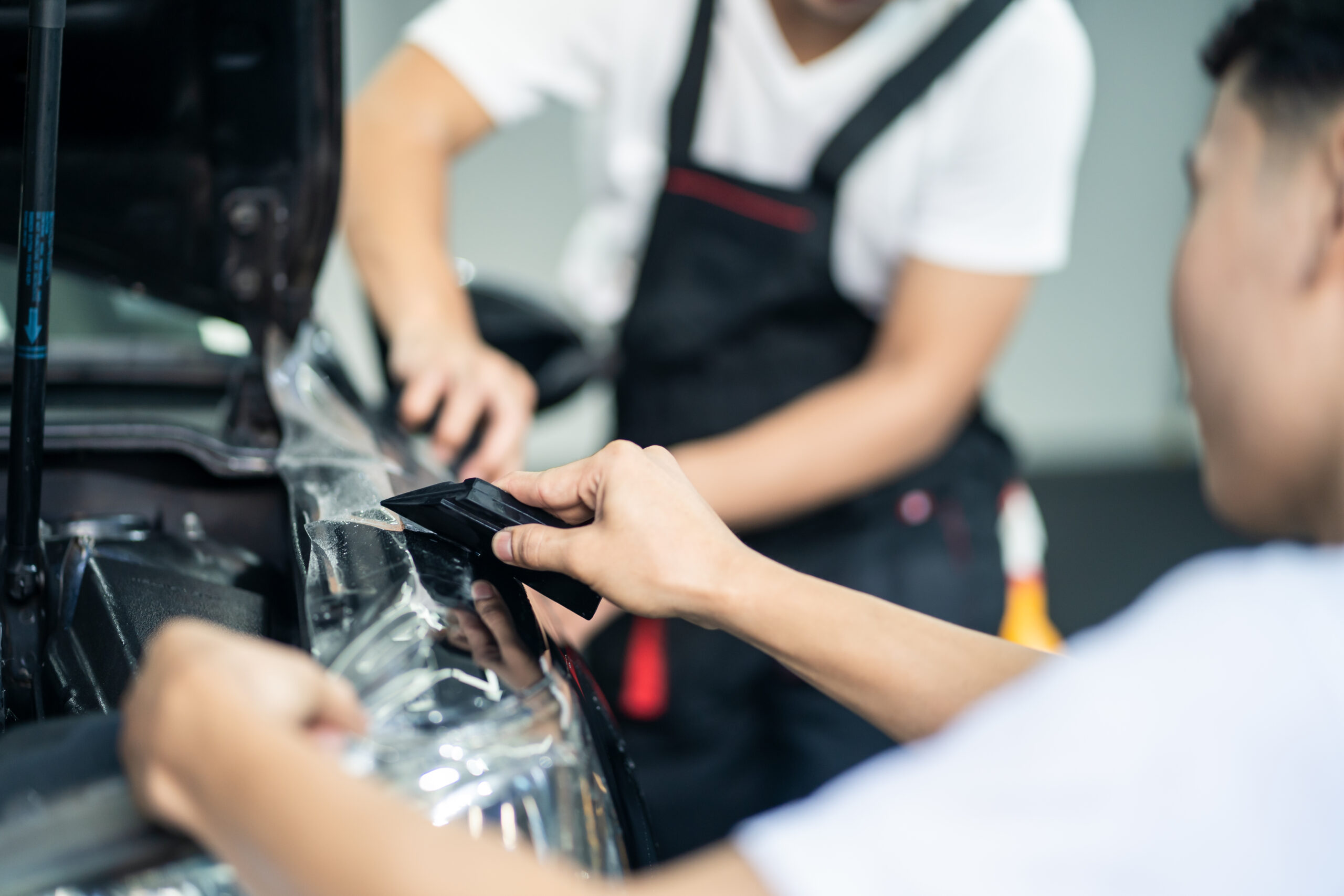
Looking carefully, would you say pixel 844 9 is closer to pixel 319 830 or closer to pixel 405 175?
pixel 405 175

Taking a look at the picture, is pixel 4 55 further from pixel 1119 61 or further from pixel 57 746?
pixel 1119 61

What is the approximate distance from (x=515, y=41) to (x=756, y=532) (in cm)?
66

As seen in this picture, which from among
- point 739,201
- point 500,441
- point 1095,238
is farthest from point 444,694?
point 1095,238

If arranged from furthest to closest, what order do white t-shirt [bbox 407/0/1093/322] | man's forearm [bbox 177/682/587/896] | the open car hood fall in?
white t-shirt [bbox 407/0/1093/322] → the open car hood → man's forearm [bbox 177/682/587/896]

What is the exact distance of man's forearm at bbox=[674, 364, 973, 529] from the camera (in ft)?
3.61

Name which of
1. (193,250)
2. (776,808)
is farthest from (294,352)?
(776,808)

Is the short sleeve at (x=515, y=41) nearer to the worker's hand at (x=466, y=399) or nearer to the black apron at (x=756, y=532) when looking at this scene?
the black apron at (x=756, y=532)

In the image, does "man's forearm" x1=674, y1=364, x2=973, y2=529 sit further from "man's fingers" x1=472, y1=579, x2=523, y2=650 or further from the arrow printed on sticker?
the arrow printed on sticker

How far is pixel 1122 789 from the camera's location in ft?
1.23

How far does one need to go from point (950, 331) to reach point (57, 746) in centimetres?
91

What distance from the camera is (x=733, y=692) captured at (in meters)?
1.18

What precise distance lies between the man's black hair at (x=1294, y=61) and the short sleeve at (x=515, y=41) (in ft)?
2.49

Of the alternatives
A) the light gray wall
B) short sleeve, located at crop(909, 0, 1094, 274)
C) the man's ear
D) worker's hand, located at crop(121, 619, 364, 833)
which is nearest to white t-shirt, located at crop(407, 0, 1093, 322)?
short sleeve, located at crop(909, 0, 1094, 274)

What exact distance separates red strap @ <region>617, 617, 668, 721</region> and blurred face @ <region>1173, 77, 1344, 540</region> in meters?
0.64
